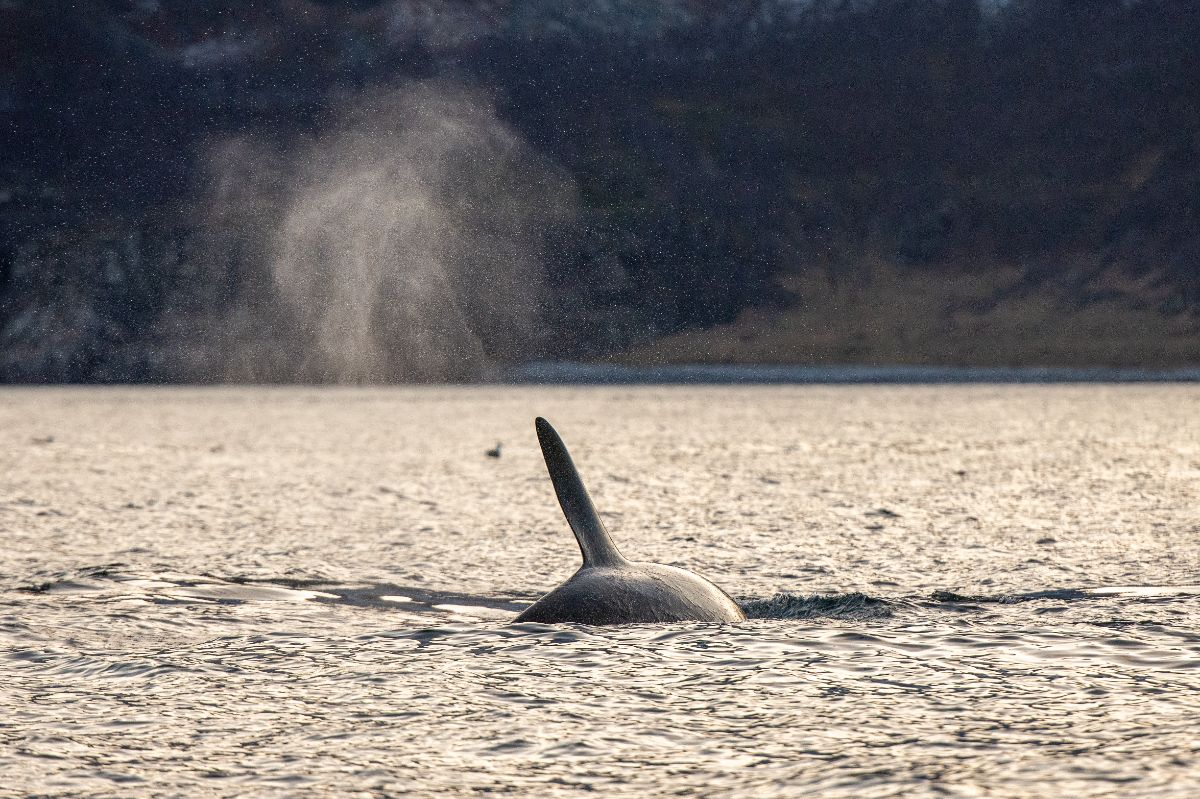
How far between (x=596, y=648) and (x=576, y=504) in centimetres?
141

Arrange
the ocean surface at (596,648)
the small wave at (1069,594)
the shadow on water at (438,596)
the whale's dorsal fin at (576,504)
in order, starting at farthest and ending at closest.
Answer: the small wave at (1069,594) → the shadow on water at (438,596) → the whale's dorsal fin at (576,504) → the ocean surface at (596,648)

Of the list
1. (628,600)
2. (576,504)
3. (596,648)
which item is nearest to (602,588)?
(628,600)

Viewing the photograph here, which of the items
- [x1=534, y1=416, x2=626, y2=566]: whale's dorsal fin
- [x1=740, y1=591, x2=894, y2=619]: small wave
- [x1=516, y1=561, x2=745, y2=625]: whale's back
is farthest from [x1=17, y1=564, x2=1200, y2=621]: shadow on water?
[x1=534, y1=416, x2=626, y2=566]: whale's dorsal fin

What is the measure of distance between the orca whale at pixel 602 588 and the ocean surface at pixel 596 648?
26cm

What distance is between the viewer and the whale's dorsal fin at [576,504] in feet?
40.1

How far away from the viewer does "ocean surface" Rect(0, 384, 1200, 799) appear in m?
7.86

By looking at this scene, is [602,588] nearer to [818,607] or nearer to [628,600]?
[628,600]

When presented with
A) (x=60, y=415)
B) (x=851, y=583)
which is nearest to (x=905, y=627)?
(x=851, y=583)

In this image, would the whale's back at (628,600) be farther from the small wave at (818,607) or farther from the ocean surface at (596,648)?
the small wave at (818,607)

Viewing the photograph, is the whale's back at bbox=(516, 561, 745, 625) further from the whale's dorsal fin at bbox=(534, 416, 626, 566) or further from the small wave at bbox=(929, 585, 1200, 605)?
the small wave at bbox=(929, 585, 1200, 605)

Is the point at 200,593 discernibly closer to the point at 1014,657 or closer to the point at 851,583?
the point at 851,583

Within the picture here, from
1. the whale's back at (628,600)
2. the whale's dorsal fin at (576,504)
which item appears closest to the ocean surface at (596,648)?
the whale's back at (628,600)

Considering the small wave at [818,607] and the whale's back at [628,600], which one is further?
the small wave at [818,607]

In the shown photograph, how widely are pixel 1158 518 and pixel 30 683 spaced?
17.1 meters
